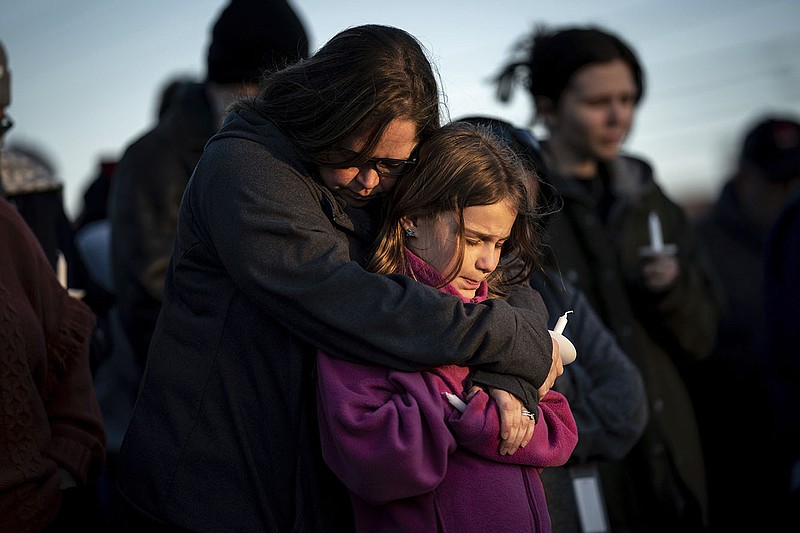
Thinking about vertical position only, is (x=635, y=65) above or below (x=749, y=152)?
above

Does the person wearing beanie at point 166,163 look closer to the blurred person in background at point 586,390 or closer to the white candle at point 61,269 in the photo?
the white candle at point 61,269

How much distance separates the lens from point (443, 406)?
6.71 feet

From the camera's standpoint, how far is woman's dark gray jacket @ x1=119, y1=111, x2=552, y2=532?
2.01 metres

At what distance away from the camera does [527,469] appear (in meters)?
2.14

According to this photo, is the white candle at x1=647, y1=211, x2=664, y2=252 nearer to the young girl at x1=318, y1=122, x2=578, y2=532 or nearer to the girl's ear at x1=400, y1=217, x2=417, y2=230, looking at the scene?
the young girl at x1=318, y1=122, x2=578, y2=532

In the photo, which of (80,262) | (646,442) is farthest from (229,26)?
(646,442)

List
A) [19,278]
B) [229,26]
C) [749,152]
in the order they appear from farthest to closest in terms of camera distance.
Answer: [749,152], [229,26], [19,278]

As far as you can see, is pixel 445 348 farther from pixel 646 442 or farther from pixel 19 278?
pixel 646 442

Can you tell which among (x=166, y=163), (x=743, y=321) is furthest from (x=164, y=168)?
(x=743, y=321)

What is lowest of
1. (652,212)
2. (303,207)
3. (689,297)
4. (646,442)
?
(646,442)

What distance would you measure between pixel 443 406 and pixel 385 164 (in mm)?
519

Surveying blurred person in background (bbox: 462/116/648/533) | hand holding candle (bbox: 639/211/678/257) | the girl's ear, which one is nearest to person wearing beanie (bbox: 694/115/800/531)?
hand holding candle (bbox: 639/211/678/257)

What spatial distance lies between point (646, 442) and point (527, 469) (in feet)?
5.28

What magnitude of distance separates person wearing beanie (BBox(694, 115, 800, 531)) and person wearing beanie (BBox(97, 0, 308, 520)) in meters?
2.57
